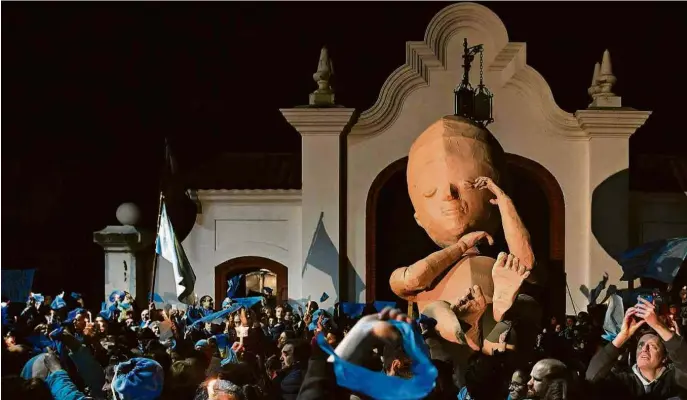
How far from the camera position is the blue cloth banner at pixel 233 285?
20484 millimetres

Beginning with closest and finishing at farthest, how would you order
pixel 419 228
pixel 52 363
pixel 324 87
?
pixel 52 363, pixel 324 87, pixel 419 228

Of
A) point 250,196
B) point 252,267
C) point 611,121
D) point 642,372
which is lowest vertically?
point 642,372

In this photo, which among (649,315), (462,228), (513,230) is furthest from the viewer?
(462,228)

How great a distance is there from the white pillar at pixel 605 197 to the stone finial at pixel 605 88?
220 millimetres

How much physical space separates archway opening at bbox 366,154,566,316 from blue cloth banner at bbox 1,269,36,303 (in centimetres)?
658

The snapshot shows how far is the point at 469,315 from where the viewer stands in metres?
12.3

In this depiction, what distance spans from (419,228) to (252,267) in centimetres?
365

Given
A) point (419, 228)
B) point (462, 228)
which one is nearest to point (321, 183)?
point (419, 228)

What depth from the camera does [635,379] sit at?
22.7 ft

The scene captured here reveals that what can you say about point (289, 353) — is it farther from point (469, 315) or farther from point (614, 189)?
point (614, 189)

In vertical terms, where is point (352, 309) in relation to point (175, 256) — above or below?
below

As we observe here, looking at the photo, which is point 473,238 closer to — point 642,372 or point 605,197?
point 642,372

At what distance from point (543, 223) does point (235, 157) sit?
6.95m

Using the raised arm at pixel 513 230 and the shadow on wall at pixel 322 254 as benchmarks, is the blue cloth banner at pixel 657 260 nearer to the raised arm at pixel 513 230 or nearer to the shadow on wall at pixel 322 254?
the raised arm at pixel 513 230
